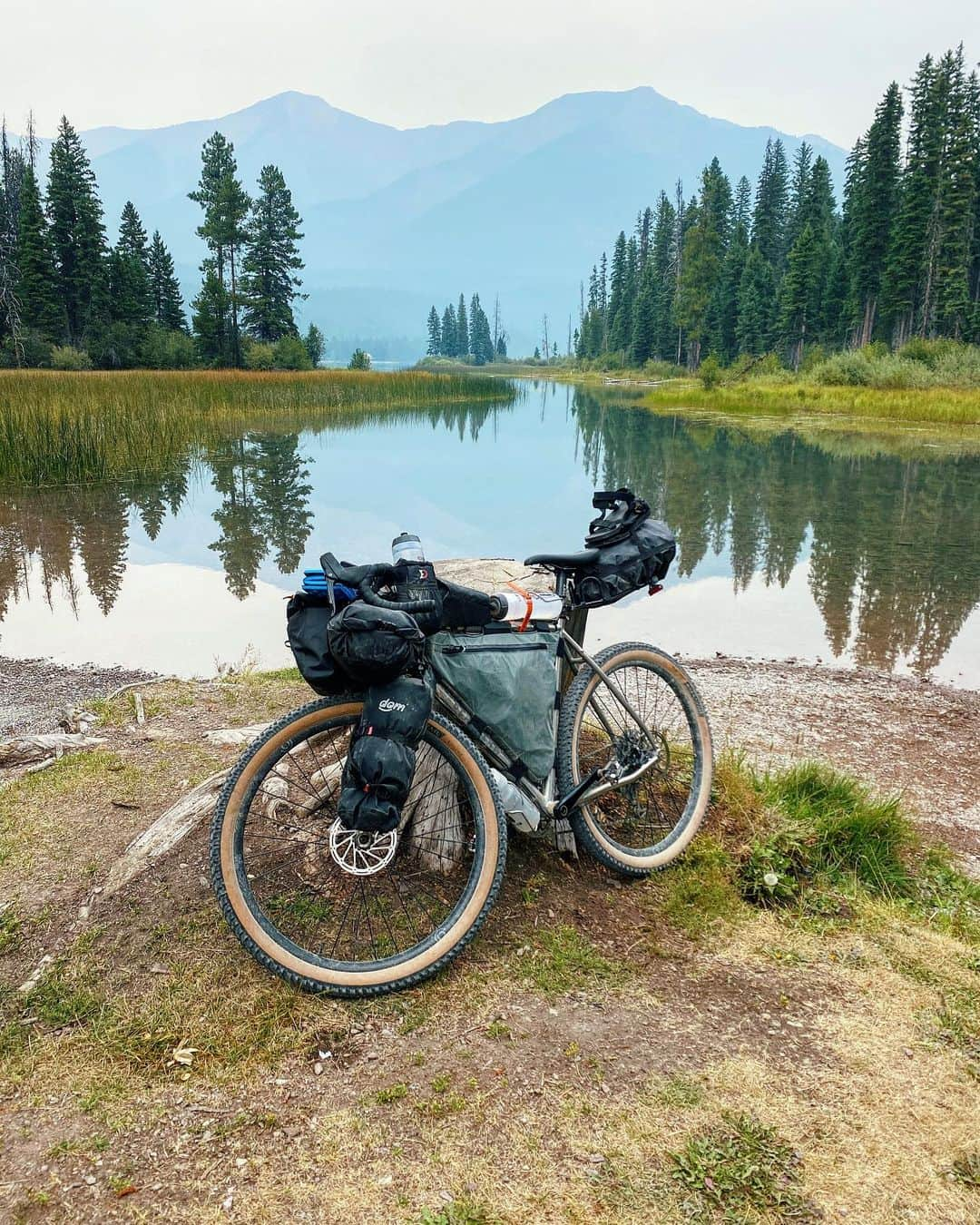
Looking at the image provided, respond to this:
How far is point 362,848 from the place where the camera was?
2.91 metres

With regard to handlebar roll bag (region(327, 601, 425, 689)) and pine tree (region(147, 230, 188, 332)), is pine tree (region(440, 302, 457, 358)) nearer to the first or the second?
pine tree (region(147, 230, 188, 332))

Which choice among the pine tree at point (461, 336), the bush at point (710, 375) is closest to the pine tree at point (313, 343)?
the bush at point (710, 375)

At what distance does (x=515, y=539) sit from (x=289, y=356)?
151ft

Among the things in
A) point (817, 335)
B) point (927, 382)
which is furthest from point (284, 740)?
point (817, 335)

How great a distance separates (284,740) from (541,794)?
3.39ft

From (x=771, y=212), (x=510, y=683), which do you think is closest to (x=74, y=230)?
(x=771, y=212)

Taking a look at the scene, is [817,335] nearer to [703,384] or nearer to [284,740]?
[703,384]

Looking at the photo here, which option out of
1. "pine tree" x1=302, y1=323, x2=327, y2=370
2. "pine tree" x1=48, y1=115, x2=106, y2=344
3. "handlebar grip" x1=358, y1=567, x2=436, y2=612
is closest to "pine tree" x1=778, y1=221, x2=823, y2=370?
"pine tree" x1=302, y1=323, x2=327, y2=370

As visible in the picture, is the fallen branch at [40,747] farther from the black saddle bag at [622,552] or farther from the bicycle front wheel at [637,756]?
the black saddle bag at [622,552]

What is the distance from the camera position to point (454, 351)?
16575cm

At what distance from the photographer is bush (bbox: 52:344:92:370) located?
4550cm

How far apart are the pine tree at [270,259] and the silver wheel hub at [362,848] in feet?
202

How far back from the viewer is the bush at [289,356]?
56500 millimetres

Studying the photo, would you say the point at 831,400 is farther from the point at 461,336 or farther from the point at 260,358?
the point at 461,336
